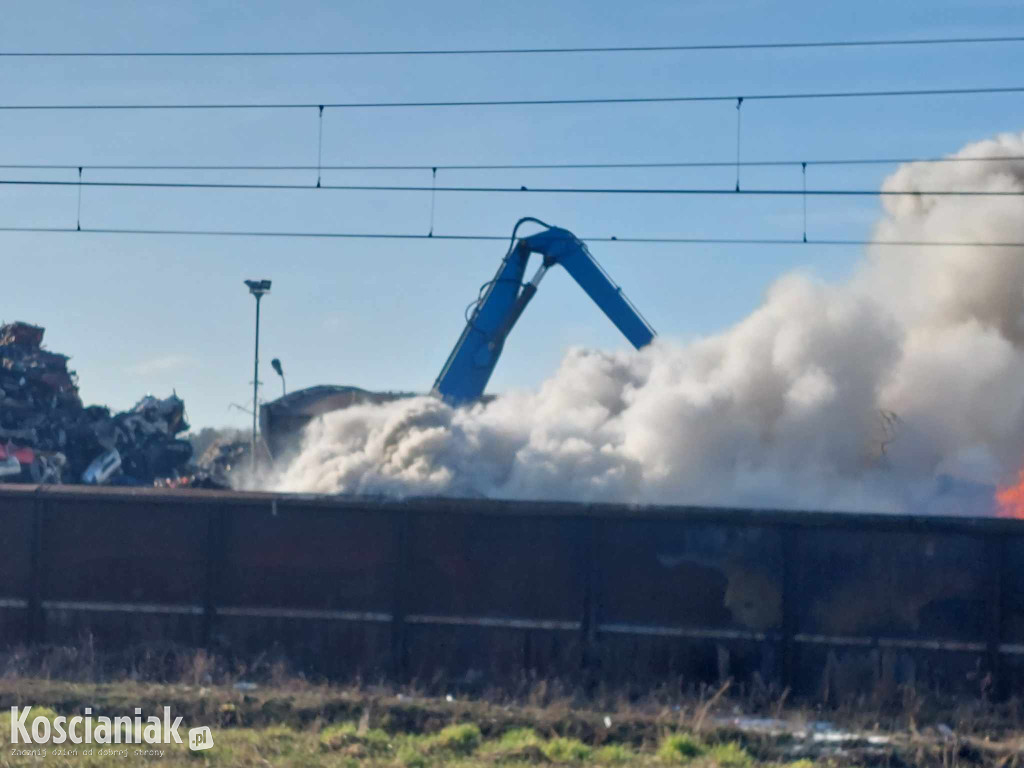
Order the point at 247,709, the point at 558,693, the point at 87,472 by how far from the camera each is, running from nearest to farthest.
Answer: the point at 247,709 < the point at 558,693 < the point at 87,472

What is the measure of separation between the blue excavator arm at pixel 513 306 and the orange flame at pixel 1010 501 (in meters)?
6.93

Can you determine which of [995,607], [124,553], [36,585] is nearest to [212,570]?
[124,553]

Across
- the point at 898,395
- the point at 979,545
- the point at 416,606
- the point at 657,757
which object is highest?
the point at 898,395

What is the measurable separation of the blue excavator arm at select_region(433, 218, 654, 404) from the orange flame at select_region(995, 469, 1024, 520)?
6.93 meters

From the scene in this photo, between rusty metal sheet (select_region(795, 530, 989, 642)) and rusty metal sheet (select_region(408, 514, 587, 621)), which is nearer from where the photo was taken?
rusty metal sheet (select_region(795, 530, 989, 642))

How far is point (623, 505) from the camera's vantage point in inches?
445

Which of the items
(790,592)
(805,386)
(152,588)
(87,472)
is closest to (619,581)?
(790,592)

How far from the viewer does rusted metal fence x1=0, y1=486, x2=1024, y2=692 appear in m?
10.9

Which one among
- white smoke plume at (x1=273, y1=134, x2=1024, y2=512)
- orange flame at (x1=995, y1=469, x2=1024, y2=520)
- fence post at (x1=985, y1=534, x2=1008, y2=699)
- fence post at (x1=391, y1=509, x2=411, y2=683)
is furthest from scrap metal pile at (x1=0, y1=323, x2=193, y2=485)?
fence post at (x1=985, y1=534, x2=1008, y2=699)

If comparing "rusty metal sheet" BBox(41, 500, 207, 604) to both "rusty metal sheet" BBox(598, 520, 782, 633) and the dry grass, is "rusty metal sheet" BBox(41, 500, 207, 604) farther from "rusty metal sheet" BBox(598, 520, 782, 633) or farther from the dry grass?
"rusty metal sheet" BBox(598, 520, 782, 633)

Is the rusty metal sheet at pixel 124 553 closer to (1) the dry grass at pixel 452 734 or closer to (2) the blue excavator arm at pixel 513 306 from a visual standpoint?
(1) the dry grass at pixel 452 734

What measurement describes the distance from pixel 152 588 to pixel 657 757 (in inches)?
217

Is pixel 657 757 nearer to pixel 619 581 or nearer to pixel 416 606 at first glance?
pixel 619 581

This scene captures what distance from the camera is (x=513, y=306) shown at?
75.0 ft
